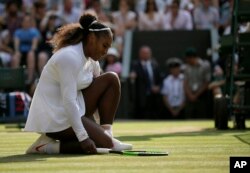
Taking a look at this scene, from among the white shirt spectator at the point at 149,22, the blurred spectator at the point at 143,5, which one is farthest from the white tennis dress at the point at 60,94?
the blurred spectator at the point at 143,5

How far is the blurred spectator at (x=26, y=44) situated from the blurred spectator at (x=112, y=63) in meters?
1.76

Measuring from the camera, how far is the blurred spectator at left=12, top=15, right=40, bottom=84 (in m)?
19.6

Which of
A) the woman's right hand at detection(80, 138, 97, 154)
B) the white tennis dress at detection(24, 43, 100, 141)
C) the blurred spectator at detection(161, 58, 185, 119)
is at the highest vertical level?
the white tennis dress at detection(24, 43, 100, 141)

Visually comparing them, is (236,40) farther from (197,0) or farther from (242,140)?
(197,0)

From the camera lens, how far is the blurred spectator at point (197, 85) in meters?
19.1

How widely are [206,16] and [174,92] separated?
2.36 meters

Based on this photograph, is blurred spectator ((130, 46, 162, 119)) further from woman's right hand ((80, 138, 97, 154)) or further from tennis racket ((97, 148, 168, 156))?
woman's right hand ((80, 138, 97, 154))

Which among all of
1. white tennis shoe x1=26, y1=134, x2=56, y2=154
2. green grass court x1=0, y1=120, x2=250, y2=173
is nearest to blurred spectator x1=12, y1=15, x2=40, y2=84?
green grass court x1=0, y1=120, x2=250, y2=173

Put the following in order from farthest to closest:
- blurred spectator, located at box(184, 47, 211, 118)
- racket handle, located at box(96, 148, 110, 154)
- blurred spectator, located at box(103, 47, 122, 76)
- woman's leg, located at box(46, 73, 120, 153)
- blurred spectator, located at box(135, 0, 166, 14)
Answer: blurred spectator, located at box(135, 0, 166, 14), blurred spectator, located at box(103, 47, 122, 76), blurred spectator, located at box(184, 47, 211, 118), woman's leg, located at box(46, 73, 120, 153), racket handle, located at box(96, 148, 110, 154)

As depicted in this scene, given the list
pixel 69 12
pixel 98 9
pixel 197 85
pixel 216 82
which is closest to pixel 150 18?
pixel 98 9

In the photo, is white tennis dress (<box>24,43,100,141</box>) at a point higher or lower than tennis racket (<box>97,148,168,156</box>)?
higher

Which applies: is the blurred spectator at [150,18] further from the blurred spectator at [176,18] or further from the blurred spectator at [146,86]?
the blurred spectator at [146,86]

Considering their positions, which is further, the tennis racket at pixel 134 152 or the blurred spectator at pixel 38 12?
the blurred spectator at pixel 38 12

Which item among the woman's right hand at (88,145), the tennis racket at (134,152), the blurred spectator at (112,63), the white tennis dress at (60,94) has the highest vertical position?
the white tennis dress at (60,94)
